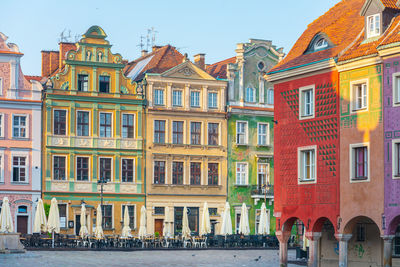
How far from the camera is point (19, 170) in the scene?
205 feet

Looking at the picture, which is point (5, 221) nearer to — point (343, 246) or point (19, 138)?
point (19, 138)

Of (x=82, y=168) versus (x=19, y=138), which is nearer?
(x=19, y=138)

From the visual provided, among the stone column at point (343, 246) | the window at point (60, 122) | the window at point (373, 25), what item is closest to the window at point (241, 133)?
the window at point (60, 122)

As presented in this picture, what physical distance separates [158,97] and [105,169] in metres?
6.77

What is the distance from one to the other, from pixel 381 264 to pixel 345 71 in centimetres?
797

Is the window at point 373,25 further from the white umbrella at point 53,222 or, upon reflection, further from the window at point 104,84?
the window at point 104,84

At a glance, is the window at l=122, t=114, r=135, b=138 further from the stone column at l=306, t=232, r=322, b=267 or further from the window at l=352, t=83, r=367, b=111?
the window at l=352, t=83, r=367, b=111

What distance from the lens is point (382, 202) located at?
111 ft

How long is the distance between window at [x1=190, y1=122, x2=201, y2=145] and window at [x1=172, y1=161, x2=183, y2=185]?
1.99 meters

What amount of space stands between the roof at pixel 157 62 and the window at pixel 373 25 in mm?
32412

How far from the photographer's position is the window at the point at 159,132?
66500mm

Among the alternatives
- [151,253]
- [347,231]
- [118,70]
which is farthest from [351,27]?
[118,70]

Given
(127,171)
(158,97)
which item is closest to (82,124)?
(127,171)

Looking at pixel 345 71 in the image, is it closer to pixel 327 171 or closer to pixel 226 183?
pixel 327 171
